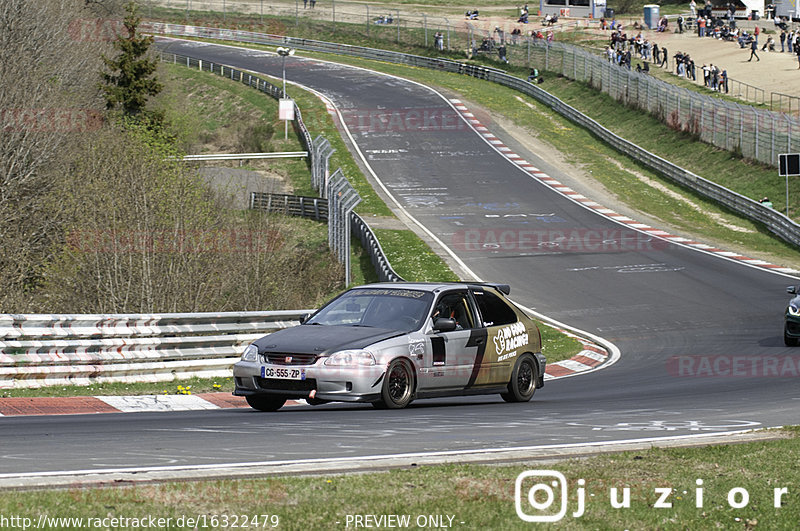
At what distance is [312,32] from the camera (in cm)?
9425

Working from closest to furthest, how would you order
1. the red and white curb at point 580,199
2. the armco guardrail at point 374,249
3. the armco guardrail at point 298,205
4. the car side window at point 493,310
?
the car side window at point 493,310 → the armco guardrail at point 374,249 → the red and white curb at point 580,199 → the armco guardrail at point 298,205

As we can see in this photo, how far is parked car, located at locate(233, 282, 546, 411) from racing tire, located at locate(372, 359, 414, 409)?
0.01 metres

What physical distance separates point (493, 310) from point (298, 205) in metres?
30.8

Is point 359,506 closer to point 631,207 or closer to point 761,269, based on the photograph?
point 761,269

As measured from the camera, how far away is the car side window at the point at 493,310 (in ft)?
43.3

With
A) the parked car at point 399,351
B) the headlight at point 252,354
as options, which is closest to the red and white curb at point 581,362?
the parked car at point 399,351

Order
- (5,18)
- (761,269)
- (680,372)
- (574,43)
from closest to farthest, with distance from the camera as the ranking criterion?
1. (680,372)
2. (761,269)
3. (5,18)
4. (574,43)

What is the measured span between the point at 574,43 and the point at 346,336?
72.6 metres

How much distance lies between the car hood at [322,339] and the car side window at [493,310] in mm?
1651

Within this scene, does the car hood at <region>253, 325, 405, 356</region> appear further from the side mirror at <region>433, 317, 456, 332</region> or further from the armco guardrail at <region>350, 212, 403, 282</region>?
the armco guardrail at <region>350, 212, 403, 282</region>

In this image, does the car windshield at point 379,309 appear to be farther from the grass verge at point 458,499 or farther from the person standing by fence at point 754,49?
the person standing by fence at point 754,49

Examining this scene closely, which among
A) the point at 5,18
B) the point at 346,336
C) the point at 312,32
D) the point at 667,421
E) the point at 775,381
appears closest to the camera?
the point at 667,421

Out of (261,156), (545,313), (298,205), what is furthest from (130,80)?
(545,313)

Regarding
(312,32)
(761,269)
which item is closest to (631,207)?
(761,269)
